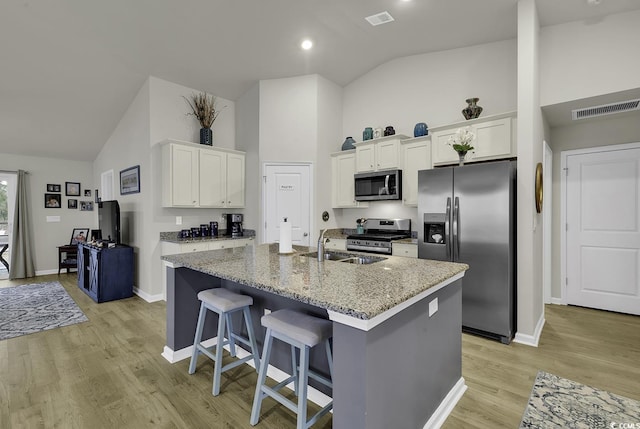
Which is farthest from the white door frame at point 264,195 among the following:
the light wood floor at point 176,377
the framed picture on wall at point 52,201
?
the framed picture on wall at point 52,201

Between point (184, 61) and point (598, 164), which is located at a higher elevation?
point (184, 61)

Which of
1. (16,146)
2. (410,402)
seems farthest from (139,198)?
(410,402)

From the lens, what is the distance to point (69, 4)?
10.3ft

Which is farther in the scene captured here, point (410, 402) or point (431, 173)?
point (431, 173)

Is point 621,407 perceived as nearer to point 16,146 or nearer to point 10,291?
point 10,291

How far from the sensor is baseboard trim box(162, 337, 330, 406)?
2.06 meters

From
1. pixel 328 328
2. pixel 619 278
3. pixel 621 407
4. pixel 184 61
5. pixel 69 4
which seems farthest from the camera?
pixel 184 61

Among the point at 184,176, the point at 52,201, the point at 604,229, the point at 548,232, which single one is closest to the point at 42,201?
the point at 52,201

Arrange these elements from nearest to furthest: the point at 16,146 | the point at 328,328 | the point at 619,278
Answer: the point at 328,328 < the point at 619,278 < the point at 16,146

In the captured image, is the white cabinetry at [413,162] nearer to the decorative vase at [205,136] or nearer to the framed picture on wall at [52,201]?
the decorative vase at [205,136]

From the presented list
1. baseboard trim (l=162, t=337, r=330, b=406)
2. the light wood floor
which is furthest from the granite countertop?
the light wood floor

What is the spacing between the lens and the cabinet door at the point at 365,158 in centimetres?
448

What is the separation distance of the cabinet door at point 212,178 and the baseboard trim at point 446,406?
3.93m

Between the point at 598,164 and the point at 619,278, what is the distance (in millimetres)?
1411
